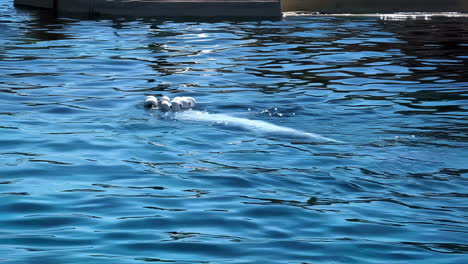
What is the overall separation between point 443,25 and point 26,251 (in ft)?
52.7

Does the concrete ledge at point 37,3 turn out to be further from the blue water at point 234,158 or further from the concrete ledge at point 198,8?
the blue water at point 234,158

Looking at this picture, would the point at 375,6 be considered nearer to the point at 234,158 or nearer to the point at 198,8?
the point at 198,8

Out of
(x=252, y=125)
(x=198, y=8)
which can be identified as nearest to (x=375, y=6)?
(x=198, y=8)

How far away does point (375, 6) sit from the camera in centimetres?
2200

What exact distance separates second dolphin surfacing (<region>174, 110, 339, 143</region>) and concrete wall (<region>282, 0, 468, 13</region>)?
43.8 ft

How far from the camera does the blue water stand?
186 inches

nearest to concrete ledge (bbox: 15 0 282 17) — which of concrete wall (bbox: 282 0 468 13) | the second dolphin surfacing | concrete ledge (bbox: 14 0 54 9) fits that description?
concrete wall (bbox: 282 0 468 13)

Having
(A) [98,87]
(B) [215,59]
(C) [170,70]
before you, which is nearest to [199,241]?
(A) [98,87]

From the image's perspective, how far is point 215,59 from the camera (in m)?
14.0

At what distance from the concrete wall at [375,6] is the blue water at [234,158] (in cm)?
697

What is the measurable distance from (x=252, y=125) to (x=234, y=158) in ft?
5.10

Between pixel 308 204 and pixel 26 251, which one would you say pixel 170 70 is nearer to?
pixel 308 204

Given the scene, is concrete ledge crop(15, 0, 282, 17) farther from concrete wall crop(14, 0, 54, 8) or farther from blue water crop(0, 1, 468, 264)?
blue water crop(0, 1, 468, 264)

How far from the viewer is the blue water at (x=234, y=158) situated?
4727 millimetres
